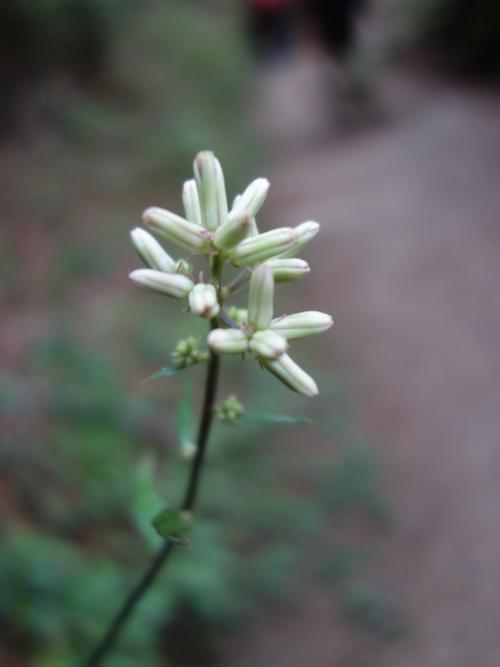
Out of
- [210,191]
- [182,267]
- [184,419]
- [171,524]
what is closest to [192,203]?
[210,191]

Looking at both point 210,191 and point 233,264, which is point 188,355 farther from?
point 210,191

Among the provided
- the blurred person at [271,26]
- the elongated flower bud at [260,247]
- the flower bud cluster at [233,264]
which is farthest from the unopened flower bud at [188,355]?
the blurred person at [271,26]

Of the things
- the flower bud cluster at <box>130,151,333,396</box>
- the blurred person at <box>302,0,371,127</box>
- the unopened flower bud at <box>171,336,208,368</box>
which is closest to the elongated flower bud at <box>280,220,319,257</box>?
the flower bud cluster at <box>130,151,333,396</box>

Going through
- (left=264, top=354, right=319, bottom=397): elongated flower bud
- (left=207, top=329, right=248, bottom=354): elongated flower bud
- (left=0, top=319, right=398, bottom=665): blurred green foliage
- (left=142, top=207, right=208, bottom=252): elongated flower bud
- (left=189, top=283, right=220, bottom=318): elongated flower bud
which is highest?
(left=142, top=207, right=208, bottom=252): elongated flower bud

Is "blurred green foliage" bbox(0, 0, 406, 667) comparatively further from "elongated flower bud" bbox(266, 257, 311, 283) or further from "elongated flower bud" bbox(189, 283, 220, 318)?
"elongated flower bud" bbox(266, 257, 311, 283)

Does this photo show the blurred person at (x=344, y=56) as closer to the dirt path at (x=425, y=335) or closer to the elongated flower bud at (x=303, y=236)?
the dirt path at (x=425, y=335)

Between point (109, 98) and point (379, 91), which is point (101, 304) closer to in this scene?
point (109, 98)
